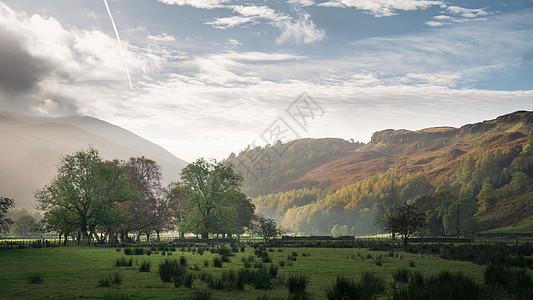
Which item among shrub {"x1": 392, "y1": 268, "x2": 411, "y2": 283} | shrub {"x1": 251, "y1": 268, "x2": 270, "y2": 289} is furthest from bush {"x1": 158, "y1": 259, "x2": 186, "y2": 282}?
shrub {"x1": 392, "y1": 268, "x2": 411, "y2": 283}

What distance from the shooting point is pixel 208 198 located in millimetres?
76438

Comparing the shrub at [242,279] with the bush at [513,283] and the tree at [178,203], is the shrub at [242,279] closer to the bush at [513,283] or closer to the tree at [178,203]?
the bush at [513,283]

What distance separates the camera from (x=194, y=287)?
16906mm

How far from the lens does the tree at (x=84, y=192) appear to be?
6006cm

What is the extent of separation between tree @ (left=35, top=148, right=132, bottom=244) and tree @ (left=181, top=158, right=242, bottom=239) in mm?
14213

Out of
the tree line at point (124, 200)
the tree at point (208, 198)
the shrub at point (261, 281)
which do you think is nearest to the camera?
the shrub at point (261, 281)

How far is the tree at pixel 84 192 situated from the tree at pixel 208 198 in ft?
46.6

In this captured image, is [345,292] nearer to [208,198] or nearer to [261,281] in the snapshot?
[261,281]

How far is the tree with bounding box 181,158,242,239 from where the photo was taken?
75250mm

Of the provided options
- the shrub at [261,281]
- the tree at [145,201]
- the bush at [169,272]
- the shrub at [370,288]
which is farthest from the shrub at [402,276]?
the tree at [145,201]

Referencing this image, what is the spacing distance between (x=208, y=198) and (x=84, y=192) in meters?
22.1

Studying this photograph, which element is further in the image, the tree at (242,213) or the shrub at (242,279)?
the tree at (242,213)

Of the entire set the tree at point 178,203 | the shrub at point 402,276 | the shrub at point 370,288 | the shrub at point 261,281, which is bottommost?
the shrub at point 402,276

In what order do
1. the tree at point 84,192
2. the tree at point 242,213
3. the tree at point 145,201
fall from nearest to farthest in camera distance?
the tree at point 84,192 < the tree at point 145,201 < the tree at point 242,213
